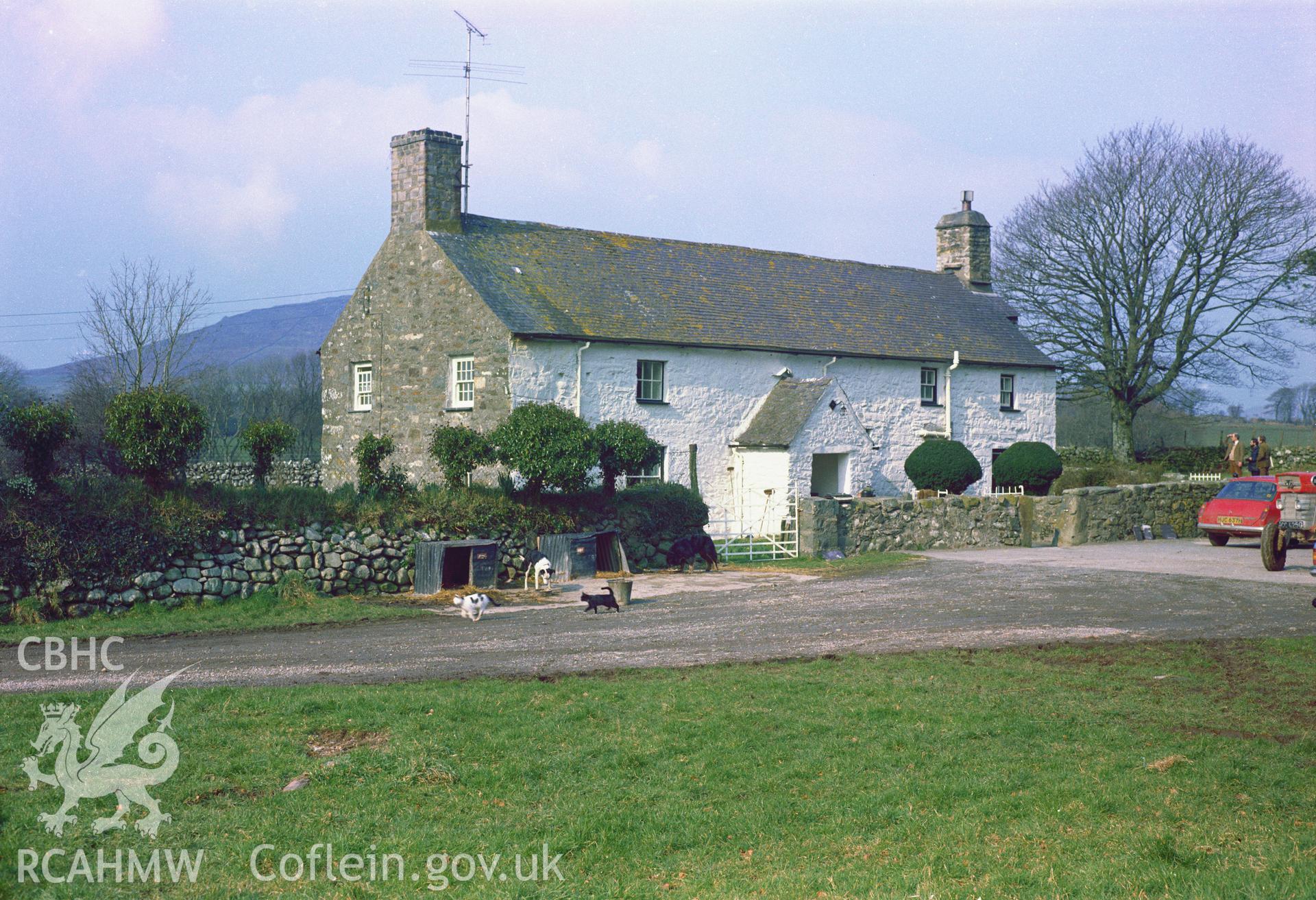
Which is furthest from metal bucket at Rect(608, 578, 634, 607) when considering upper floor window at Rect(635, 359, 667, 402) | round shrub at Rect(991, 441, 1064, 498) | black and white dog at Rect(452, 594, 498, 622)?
round shrub at Rect(991, 441, 1064, 498)

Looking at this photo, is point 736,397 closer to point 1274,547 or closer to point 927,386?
point 927,386

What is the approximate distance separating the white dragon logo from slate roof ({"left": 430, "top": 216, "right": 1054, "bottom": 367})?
18042 millimetres

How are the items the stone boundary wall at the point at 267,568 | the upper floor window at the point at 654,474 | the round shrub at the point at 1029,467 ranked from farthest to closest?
the round shrub at the point at 1029,467 < the upper floor window at the point at 654,474 < the stone boundary wall at the point at 267,568

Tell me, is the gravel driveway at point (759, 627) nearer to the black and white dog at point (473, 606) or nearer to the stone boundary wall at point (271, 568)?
the black and white dog at point (473, 606)

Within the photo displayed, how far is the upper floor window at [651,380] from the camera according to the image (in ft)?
94.7

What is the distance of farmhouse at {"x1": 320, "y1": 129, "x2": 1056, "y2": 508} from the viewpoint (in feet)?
90.8

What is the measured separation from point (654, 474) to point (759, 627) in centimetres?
1410

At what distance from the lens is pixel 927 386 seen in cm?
3469

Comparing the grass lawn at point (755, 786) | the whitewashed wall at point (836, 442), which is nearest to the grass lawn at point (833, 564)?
the whitewashed wall at point (836, 442)

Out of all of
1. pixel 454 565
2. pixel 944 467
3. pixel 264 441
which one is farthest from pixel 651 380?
pixel 264 441

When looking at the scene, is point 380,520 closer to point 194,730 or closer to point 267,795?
point 194,730

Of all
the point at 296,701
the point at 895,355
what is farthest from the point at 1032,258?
the point at 296,701

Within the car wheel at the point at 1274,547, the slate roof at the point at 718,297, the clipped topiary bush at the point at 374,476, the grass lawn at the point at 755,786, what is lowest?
the grass lawn at the point at 755,786

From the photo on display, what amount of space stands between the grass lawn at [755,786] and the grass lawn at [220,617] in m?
4.87
